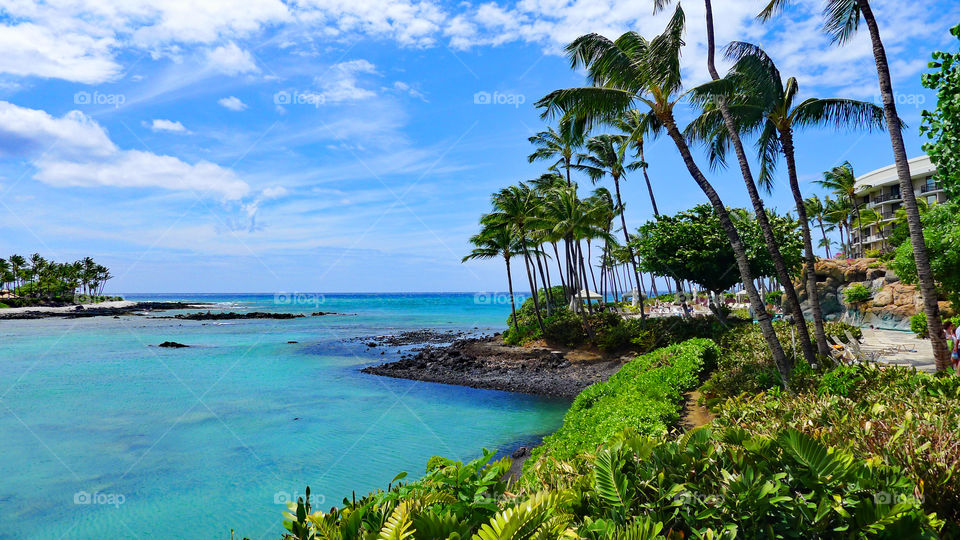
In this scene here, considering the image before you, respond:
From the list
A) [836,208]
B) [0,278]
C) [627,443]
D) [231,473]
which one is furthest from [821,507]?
[0,278]

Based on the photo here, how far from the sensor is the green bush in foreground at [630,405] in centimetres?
735

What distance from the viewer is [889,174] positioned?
184 ft

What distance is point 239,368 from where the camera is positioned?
90.7 ft

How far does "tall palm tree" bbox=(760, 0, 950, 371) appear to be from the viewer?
8.70m

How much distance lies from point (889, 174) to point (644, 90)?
6318 centimetres

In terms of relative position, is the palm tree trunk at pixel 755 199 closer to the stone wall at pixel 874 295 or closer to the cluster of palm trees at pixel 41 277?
the stone wall at pixel 874 295

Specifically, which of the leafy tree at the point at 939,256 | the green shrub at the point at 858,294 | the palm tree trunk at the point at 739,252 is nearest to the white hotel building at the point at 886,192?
the green shrub at the point at 858,294

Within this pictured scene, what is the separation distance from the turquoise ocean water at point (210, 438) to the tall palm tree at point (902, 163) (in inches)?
366

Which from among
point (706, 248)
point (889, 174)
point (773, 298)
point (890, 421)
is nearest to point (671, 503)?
point (890, 421)

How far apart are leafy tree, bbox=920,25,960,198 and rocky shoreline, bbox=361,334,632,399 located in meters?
13.0

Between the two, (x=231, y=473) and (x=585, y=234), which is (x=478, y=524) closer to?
(x=231, y=473)

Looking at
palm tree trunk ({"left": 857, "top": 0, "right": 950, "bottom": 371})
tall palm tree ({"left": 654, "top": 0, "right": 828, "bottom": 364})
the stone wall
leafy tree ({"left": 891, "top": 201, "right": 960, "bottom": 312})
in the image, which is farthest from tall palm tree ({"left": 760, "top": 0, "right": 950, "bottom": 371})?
the stone wall

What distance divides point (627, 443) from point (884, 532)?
1.56m

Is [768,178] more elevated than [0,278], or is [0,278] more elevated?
[0,278]
